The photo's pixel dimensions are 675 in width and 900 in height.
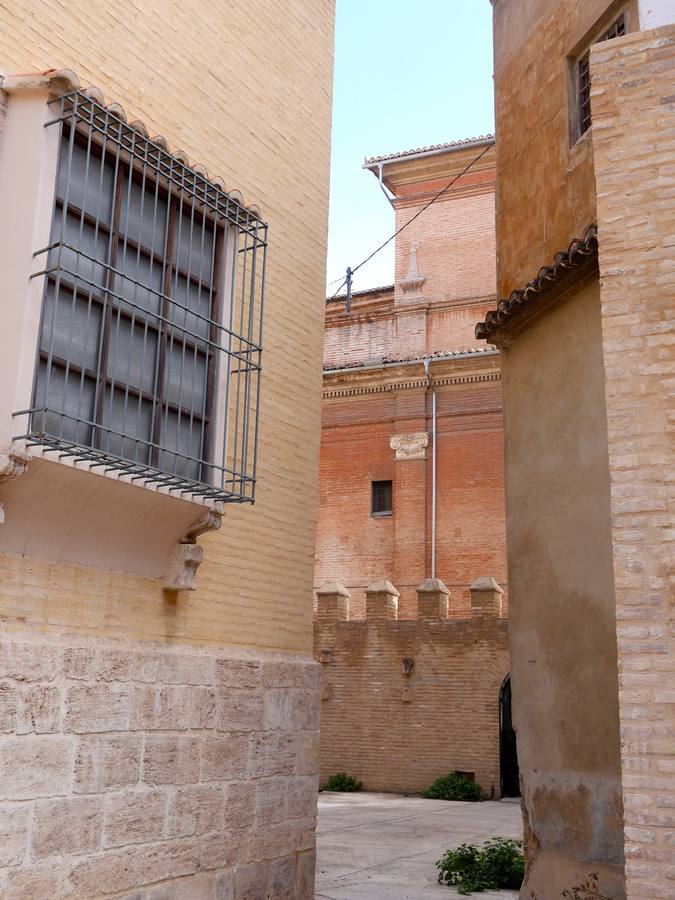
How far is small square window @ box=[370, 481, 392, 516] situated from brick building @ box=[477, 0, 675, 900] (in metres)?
12.9

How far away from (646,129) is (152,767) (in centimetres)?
479

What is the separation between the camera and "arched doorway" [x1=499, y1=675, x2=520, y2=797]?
1756 cm

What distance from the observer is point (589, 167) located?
27.8 ft

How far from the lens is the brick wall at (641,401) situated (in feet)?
15.7

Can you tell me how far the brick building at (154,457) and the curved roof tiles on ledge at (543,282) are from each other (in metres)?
1.69

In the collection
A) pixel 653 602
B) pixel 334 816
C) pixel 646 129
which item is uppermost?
pixel 646 129

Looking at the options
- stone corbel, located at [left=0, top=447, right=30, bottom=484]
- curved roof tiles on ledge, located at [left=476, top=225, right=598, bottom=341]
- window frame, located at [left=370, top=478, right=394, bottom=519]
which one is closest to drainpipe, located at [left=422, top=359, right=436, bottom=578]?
window frame, located at [left=370, top=478, right=394, bottom=519]

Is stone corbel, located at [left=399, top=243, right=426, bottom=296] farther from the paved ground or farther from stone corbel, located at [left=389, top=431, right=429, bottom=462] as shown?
the paved ground

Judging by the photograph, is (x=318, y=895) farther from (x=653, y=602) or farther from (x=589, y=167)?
(x=589, y=167)

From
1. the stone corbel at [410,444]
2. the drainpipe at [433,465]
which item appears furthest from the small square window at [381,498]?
the drainpipe at [433,465]

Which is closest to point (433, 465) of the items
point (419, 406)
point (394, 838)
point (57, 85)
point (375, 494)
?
point (419, 406)

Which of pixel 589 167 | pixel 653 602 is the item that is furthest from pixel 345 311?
pixel 653 602

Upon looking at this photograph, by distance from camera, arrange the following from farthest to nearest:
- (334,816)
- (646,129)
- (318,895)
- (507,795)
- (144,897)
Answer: (507,795) < (334,816) < (318,895) < (144,897) < (646,129)

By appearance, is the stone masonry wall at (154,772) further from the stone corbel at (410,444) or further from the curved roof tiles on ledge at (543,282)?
the stone corbel at (410,444)
